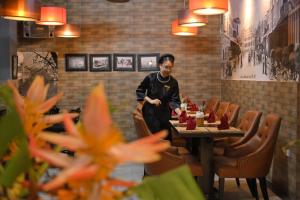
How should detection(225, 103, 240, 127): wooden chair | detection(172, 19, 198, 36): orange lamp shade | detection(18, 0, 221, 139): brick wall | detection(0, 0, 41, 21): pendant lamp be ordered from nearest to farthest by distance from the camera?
detection(0, 0, 41, 21): pendant lamp < detection(225, 103, 240, 127): wooden chair < detection(172, 19, 198, 36): orange lamp shade < detection(18, 0, 221, 139): brick wall

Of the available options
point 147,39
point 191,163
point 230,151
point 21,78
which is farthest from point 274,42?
point 21,78

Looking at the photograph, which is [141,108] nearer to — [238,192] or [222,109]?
[222,109]

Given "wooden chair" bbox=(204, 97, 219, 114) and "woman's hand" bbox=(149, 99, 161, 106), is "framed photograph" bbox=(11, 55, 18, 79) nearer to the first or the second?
"woman's hand" bbox=(149, 99, 161, 106)

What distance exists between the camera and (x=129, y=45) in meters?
9.06

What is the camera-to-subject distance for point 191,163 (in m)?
4.67

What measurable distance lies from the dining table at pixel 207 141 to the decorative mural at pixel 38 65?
4839mm

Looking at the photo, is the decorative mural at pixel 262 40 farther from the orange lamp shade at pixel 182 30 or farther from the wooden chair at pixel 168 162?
the wooden chair at pixel 168 162

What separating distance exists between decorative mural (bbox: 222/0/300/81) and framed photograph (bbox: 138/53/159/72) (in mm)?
1501

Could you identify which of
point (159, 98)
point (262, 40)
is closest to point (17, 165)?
point (159, 98)

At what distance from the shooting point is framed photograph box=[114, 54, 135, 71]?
905 cm

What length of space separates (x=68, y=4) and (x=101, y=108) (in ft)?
29.7

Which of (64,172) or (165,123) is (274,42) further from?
(64,172)

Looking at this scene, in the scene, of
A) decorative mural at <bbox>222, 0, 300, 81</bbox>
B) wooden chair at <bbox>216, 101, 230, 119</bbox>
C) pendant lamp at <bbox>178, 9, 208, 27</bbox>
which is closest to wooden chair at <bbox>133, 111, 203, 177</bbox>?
decorative mural at <bbox>222, 0, 300, 81</bbox>

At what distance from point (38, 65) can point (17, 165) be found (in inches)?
353
